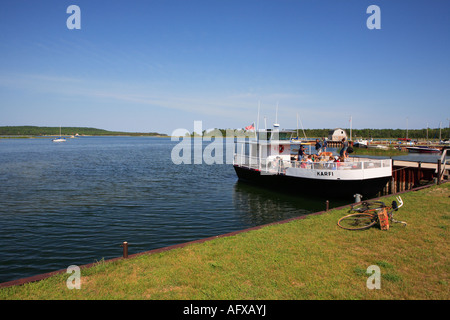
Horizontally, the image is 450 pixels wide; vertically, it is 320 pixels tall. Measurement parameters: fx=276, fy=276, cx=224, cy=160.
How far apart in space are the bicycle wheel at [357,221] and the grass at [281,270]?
0.39 metres

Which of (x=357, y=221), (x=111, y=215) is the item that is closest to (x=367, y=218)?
(x=357, y=221)

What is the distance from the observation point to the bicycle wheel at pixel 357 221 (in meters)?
10.1

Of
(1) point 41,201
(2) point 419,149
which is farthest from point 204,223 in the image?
(2) point 419,149

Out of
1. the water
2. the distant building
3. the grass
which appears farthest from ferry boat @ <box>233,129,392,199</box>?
the distant building

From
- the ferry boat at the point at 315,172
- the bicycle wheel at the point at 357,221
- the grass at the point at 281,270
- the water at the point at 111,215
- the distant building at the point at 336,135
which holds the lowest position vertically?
the water at the point at 111,215

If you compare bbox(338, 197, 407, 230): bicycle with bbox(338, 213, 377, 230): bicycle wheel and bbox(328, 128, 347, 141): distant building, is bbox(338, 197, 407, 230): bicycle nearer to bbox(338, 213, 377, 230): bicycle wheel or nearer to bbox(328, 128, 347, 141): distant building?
bbox(338, 213, 377, 230): bicycle wheel

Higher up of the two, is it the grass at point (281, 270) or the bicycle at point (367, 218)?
the bicycle at point (367, 218)

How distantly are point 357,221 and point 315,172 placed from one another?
374 inches

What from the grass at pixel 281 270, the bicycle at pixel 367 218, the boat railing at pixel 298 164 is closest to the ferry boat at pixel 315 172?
the boat railing at pixel 298 164

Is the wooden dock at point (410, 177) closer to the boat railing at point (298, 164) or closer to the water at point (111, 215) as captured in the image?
the boat railing at point (298, 164)
